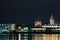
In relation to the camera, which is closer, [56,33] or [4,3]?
[56,33]

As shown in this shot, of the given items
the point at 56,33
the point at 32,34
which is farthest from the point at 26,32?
the point at 56,33

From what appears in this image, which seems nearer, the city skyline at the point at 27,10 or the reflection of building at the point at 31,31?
the reflection of building at the point at 31,31

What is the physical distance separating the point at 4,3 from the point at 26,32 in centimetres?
50

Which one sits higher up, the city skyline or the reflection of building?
→ the city skyline

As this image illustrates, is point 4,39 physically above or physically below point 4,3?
below

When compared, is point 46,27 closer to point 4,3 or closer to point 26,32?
point 26,32

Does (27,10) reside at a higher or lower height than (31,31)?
higher

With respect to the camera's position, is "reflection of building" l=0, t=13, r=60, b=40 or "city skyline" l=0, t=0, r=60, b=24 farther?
"city skyline" l=0, t=0, r=60, b=24

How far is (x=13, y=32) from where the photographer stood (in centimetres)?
178

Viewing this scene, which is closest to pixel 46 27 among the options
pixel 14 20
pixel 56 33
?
pixel 56 33

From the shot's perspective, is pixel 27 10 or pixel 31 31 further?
pixel 27 10

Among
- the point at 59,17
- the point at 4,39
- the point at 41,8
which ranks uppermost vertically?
the point at 41,8

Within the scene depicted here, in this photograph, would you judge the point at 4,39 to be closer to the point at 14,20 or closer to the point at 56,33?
the point at 14,20

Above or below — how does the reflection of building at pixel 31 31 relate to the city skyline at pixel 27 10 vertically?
below
